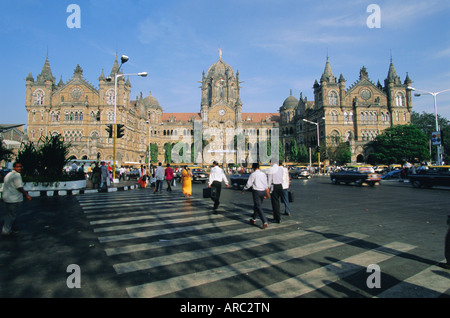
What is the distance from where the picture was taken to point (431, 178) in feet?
57.6

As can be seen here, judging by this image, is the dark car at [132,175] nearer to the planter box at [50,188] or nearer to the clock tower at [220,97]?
the planter box at [50,188]

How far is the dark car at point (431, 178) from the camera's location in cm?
1691

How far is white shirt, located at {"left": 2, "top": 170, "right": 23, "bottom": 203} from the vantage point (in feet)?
20.0

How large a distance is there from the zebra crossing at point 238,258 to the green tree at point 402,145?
168ft

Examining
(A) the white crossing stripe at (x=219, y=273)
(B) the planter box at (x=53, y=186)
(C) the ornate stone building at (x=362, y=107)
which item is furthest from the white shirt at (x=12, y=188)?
(C) the ornate stone building at (x=362, y=107)

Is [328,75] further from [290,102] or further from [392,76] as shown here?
[290,102]

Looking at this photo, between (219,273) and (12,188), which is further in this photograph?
(12,188)

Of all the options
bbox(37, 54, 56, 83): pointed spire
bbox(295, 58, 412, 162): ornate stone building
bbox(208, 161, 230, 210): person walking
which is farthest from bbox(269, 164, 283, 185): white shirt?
bbox(37, 54, 56, 83): pointed spire

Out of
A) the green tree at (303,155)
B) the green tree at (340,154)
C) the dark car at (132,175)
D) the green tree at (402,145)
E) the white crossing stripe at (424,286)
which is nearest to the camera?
the white crossing stripe at (424,286)

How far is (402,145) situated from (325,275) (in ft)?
179

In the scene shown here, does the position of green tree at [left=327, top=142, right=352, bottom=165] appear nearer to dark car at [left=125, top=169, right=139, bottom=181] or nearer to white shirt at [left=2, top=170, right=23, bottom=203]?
dark car at [left=125, top=169, right=139, bottom=181]

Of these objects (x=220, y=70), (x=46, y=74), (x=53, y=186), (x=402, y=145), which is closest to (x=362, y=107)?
(x=402, y=145)

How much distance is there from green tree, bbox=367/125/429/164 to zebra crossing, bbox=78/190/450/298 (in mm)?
51312
